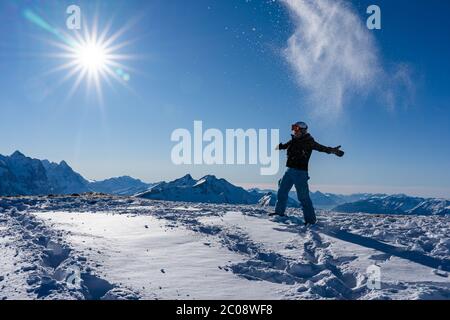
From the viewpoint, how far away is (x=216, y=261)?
526 centimetres

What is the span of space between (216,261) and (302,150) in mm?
6060

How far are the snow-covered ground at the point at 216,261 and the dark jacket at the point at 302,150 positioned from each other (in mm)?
2369

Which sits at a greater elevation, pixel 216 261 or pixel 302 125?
pixel 302 125

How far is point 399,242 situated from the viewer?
6.99 meters

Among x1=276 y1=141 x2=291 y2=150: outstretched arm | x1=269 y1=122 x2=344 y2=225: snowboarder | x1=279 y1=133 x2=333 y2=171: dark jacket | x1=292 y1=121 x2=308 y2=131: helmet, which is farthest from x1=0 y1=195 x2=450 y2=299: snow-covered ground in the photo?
x1=292 y1=121 x2=308 y2=131: helmet

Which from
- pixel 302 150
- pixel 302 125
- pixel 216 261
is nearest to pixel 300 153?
pixel 302 150

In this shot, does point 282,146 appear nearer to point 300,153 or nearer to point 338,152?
point 300,153

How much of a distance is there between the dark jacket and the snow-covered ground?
237 cm

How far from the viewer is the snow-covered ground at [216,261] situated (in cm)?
393

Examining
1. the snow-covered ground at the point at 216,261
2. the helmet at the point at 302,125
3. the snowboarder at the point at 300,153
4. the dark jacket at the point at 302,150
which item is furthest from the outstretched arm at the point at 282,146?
the snow-covered ground at the point at 216,261

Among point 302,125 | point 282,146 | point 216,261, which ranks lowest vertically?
point 216,261
